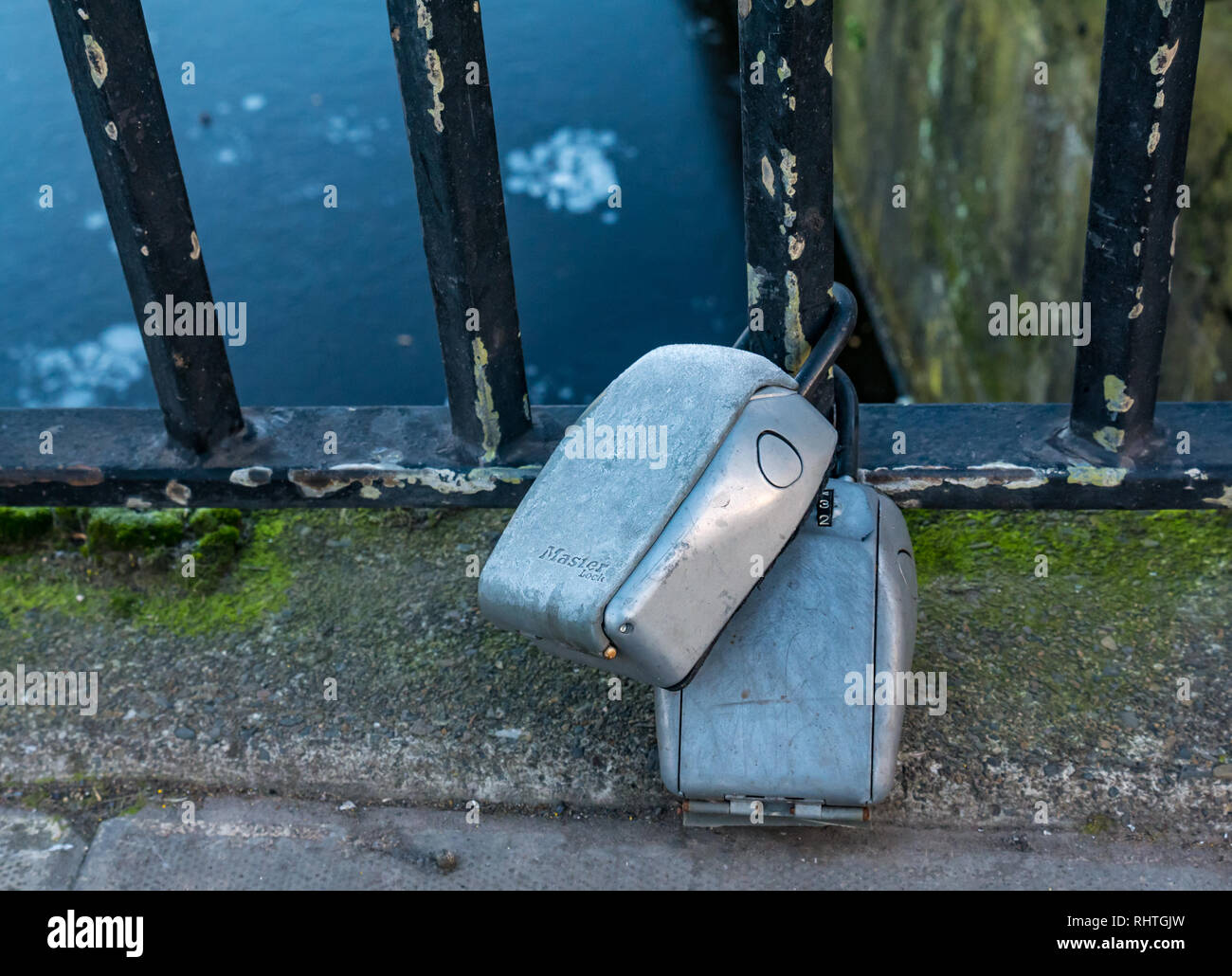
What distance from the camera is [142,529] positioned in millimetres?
1719

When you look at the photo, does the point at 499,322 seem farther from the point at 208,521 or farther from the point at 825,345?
the point at 208,521

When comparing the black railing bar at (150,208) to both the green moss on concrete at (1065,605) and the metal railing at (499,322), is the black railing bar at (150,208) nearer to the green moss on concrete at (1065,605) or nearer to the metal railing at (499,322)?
the metal railing at (499,322)

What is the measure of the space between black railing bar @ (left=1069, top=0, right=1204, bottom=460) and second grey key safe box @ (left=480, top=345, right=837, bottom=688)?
0.40m

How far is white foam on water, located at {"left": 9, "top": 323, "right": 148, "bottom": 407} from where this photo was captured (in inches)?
131

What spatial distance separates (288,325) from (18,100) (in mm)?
843

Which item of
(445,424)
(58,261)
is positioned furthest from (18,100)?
(445,424)

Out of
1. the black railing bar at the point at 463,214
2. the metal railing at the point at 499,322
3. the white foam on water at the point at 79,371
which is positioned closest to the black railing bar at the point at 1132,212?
the metal railing at the point at 499,322

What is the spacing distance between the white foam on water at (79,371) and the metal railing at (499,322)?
1.86 m

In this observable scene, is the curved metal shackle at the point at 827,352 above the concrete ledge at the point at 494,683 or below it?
above

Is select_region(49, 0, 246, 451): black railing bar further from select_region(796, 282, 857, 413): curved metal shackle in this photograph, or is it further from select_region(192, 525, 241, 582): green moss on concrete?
select_region(796, 282, 857, 413): curved metal shackle

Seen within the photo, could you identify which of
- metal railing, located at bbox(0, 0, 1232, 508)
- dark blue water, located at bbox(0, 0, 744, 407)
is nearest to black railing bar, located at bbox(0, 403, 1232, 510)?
metal railing, located at bbox(0, 0, 1232, 508)

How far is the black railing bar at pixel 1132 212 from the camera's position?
119 centimetres

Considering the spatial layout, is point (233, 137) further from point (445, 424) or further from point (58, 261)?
point (445, 424)

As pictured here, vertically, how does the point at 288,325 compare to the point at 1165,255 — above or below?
below
